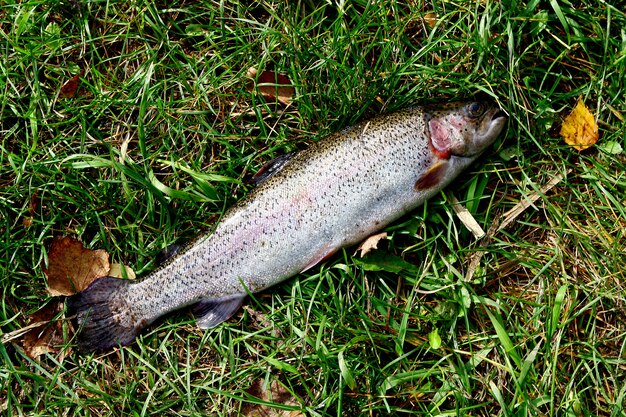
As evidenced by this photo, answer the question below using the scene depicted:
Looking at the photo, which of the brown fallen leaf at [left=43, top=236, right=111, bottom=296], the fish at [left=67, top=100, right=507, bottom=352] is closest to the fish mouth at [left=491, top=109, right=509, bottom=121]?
the fish at [left=67, top=100, right=507, bottom=352]

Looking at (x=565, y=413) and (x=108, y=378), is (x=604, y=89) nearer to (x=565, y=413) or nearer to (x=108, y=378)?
(x=565, y=413)

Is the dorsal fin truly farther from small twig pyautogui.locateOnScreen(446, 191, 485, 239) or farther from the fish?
small twig pyautogui.locateOnScreen(446, 191, 485, 239)

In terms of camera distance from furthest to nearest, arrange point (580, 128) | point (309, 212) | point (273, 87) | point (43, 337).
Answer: point (273, 87), point (43, 337), point (580, 128), point (309, 212)

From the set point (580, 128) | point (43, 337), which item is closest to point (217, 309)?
point (43, 337)

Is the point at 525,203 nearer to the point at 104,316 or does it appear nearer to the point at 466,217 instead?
the point at 466,217

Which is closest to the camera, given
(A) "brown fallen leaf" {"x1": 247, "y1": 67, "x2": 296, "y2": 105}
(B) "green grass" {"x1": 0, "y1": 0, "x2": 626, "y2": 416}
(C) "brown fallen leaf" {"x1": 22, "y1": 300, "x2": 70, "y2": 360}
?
(B) "green grass" {"x1": 0, "y1": 0, "x2": 626, "y2": 416}

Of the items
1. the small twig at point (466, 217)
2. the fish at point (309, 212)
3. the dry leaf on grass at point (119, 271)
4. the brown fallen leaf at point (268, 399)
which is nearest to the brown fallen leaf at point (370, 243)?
the fish at point (309, 212)
